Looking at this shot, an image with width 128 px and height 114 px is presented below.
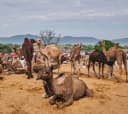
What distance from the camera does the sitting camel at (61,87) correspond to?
12094mm

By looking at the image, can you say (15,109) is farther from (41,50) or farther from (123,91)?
(41,50)

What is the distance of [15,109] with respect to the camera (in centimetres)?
1162

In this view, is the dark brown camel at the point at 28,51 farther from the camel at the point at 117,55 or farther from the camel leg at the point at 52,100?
the camel leg at the point at 52,100

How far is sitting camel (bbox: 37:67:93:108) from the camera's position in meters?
12.1

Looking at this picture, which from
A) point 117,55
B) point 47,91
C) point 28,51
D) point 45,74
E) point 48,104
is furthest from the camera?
point 117,55

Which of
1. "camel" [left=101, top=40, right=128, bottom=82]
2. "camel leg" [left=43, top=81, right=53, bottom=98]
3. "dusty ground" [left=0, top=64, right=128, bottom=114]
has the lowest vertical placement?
"dusty ground" [left=0, top=64, right=128, bottom=114]

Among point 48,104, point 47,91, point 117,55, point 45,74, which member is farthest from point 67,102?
point 117,55

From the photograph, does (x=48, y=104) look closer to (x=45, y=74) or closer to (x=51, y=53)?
(x=45, y=74)

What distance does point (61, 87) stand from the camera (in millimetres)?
12312

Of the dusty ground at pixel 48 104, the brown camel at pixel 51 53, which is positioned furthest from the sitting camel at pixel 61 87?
the brown camel at pixel 51 53

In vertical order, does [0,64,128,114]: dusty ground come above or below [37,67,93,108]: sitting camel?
below

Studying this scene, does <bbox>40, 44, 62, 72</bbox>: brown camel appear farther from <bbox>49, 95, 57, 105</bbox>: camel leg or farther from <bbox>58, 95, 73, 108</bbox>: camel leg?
<bbox>49, 95, 57, 105</bbox>: camel leg

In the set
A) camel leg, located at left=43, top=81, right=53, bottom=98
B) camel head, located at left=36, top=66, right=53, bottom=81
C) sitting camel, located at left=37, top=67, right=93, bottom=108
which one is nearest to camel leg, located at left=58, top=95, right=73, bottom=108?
sitting camel, located at left=37, top=67, right=93, bottom=108

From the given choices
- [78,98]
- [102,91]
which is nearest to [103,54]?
[102,91]
